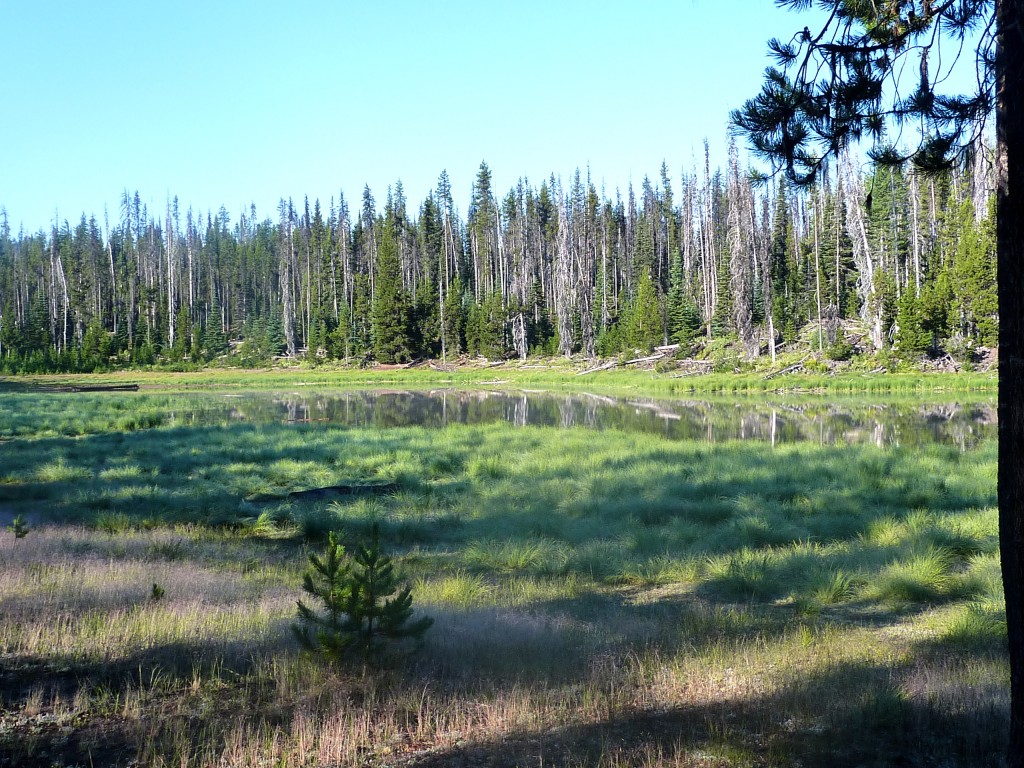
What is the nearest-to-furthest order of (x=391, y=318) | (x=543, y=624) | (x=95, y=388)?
1. (x=543, y=624)
2. (x=95, y=388)
3. (x=391, y=318)

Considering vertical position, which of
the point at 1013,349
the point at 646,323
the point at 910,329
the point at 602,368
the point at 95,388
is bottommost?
the point at 95,388

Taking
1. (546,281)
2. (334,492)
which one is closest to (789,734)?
(334,492)

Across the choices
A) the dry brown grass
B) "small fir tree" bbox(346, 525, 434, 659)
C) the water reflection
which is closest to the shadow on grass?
the dry brown grass

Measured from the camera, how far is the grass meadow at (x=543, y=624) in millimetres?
4695

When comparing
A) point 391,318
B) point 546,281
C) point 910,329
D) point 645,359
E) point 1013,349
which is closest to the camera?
point 1013,349

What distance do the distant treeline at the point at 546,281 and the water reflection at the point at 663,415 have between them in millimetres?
15262

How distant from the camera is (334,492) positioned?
610 inches

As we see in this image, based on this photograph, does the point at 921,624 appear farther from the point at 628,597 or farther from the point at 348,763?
the point at 348,763

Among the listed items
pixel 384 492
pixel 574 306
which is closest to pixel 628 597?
pixel 384 492

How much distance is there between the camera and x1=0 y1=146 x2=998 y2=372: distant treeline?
51031 mm

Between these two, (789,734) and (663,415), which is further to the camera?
(663,415)

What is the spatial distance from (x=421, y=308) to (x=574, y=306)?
1591cm

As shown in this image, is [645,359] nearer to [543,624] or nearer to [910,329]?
[910,329]

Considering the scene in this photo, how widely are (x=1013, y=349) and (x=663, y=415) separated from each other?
28541mm
